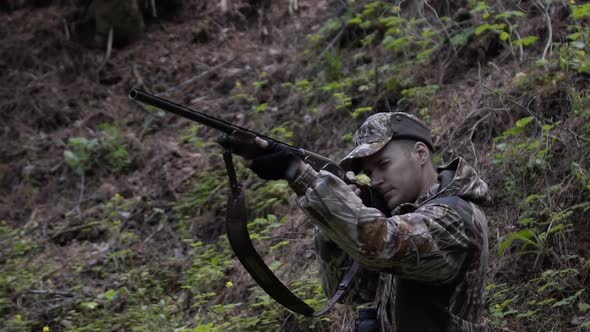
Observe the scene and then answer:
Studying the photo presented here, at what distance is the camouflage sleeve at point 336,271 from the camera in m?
3.44

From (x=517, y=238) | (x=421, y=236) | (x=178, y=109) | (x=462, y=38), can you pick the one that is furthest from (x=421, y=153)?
(x=462, y=38)

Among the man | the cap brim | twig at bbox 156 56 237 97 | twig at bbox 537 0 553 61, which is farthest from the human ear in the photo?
twig at bbox 156 56 237 97

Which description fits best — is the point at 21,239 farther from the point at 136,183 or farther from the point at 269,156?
the point at 269,156

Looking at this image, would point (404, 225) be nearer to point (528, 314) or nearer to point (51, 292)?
point (528, 314)

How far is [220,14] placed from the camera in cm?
1074

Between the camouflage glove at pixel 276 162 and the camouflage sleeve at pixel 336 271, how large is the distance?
1.76 feet

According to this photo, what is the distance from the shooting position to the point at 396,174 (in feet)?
10.6

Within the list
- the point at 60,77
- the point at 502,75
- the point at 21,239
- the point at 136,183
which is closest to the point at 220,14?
the point at 60,77

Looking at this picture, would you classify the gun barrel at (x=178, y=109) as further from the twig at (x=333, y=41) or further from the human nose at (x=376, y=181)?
the twig at (x=333, y=41)

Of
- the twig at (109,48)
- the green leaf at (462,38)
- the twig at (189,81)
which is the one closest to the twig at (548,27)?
the green leaf at (462,38)

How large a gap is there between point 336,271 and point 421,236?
87 centimetres

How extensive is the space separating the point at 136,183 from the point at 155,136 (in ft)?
2.87

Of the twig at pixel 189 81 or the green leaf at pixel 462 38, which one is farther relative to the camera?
the twig at pixel 189 81

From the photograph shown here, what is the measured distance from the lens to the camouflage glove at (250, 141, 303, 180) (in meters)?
2.90
